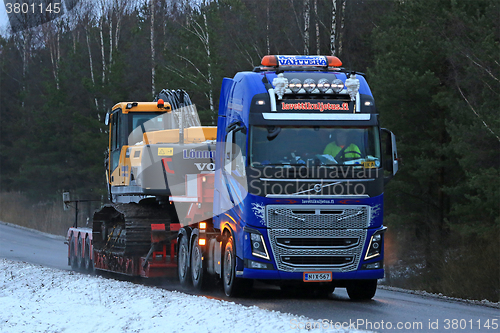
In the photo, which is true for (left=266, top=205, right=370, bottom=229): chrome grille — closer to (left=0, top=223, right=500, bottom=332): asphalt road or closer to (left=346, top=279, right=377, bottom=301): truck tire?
(left=0, top=223, right=500, bottom=332): asphalt road

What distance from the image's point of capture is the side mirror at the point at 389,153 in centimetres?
1129

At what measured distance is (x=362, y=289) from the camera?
12148 millimetres

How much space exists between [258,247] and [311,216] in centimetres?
93

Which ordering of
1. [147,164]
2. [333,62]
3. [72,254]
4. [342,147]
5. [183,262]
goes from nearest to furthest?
[342,147], [333,62], [183,262], [147,164], [72,254]

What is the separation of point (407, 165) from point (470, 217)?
329 cm

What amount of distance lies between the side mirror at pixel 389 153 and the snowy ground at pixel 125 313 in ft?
10.7

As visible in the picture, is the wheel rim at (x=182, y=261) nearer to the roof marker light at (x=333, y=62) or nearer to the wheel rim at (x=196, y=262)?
the wheel rim at (x=196, y=262)

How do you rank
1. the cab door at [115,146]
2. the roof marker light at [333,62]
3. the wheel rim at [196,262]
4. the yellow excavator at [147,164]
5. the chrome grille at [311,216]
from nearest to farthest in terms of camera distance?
the chrome grille at [311,216] → the roof marker light at [333,62] → the wheel rim at [196,262] → the yellow excavator at [147,164] → the cab door at [115,146]

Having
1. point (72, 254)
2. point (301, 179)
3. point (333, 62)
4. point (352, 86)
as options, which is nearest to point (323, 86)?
point (352, 86)

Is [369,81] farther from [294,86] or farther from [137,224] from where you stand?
[294,86]

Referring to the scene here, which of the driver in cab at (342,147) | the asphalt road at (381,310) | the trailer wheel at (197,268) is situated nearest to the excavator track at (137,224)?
the asphalt road at (381,310)

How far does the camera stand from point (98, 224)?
19.0 metres

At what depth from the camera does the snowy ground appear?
27.9ft

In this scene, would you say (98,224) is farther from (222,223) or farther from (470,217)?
(470,217)
